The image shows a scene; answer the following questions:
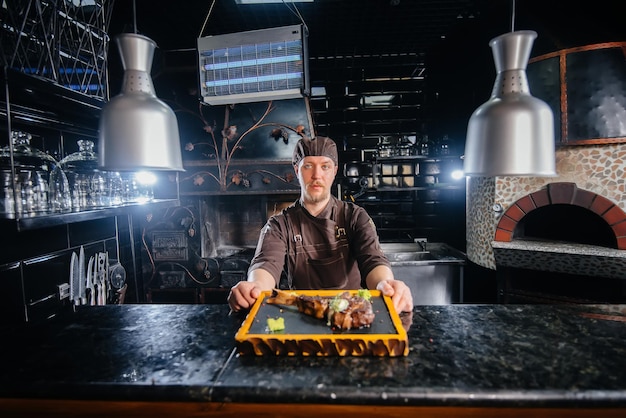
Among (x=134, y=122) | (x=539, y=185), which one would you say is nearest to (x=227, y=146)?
(x=134, y=122)

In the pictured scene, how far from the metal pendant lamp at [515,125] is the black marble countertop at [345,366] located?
0.65 m

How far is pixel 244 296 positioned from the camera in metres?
1.50

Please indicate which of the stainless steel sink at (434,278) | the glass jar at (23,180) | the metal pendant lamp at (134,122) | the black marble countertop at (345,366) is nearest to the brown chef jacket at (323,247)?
the black marble countertop at (345,366)

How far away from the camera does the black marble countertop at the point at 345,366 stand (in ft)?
3.17

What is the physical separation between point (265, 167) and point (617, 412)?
3256mm

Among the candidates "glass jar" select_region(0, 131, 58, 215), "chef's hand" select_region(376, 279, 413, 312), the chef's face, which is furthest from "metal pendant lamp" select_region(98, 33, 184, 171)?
the chef's face

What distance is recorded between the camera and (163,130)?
1.33 metres

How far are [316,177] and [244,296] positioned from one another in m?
1.15

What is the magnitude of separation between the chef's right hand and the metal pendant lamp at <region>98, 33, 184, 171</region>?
0.64 metres

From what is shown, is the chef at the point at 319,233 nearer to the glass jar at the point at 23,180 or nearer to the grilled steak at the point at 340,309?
the grilled steak at the point at 340,309

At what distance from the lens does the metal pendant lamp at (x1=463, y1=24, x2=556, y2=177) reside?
1.26 m

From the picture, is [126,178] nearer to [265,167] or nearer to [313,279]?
[265,167]

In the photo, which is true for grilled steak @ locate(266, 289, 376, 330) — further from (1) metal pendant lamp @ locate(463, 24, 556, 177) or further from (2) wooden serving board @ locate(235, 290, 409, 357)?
(1) metal pendant lamp @ locate(463, 24, 556, 177)

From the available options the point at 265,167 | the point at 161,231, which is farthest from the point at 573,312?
the point at 161,231
